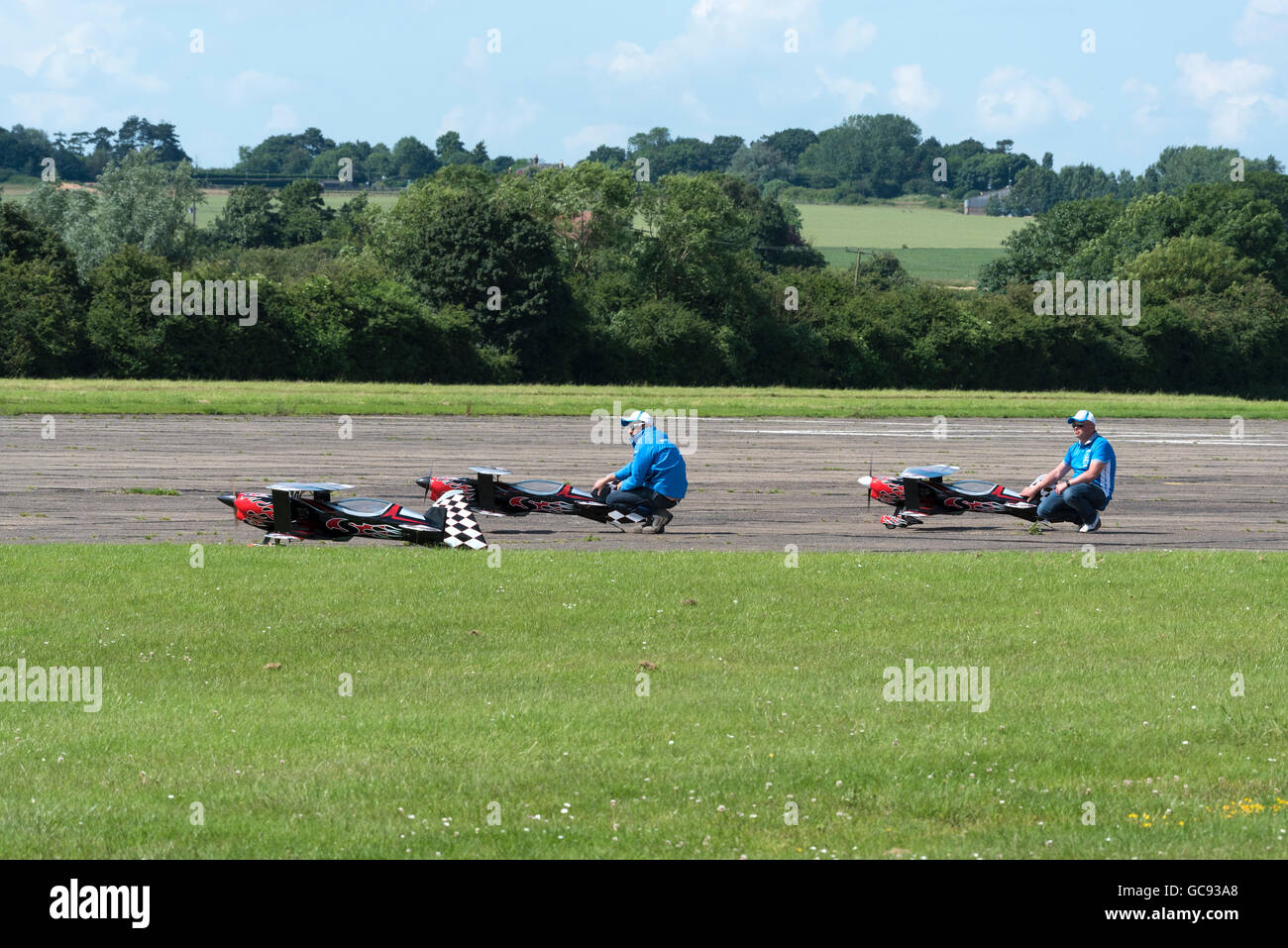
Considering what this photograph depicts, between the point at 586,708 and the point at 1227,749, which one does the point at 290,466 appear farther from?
the point at 1227,749

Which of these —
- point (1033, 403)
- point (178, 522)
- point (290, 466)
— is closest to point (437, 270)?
point (1033, 403)

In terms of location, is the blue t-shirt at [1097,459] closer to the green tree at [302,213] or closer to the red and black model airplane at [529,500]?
the red and black model airplane at [529,500]

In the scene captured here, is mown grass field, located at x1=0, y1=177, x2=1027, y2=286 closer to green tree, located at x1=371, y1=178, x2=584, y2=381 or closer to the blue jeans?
green tree, located at x1=371, y1=178, x2=584, y2=381

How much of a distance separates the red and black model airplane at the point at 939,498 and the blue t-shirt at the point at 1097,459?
792 millimetres

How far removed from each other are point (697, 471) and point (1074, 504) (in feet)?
31.0

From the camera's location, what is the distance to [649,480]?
1817 centimetres

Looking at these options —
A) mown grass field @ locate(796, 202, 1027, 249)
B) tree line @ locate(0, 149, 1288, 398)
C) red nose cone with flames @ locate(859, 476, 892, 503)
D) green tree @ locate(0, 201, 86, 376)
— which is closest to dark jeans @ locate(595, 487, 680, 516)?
red nose cone with flames @ locate(859, 476, 892, 503)

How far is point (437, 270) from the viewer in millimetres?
66125

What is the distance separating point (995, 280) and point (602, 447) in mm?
77474

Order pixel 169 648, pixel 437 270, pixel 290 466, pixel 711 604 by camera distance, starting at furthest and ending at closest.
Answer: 1. pixel 437 270
2. pixel 290 466
3. pixel 711 604
4. pixel 169 648

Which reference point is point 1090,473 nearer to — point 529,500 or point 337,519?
point 529,500

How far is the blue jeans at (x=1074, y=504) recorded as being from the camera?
18.1 metres

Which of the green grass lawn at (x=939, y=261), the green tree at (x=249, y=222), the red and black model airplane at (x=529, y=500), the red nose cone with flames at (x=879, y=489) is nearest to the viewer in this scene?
the red and black model airplane at (x=529, y=500)

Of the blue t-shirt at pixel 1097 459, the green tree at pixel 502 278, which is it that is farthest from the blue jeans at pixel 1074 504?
the green tree at pixel 502 278
